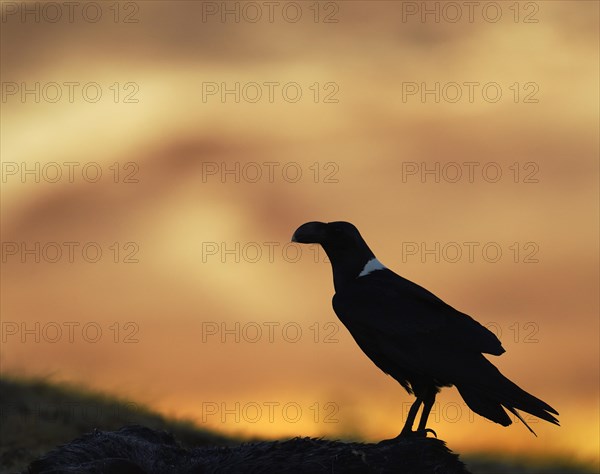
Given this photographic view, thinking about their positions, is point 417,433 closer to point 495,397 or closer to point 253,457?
point 495,397

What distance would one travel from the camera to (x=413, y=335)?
36.3 feet

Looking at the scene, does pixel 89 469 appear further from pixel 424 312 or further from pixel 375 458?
pixel 424 312

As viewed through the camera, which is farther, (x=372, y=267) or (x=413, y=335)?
(x=372, y=267)

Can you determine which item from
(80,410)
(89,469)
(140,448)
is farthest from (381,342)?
(80,410)

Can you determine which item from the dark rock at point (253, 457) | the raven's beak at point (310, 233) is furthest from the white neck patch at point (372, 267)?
the dark rock at point (253, 457)

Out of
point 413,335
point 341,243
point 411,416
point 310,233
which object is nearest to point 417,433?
point 411,416

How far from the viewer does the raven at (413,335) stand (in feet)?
34.7

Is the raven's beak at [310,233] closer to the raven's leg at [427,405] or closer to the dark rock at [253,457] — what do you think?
the raven's leg at [427,405]

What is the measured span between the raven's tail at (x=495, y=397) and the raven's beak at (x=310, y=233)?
8.10 feet

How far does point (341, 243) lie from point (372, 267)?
47 cm

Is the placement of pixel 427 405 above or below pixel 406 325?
below

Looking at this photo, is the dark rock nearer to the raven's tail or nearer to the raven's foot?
the raven's foot

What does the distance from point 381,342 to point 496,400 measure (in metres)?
1.44

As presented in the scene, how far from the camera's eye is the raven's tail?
10.3 m
